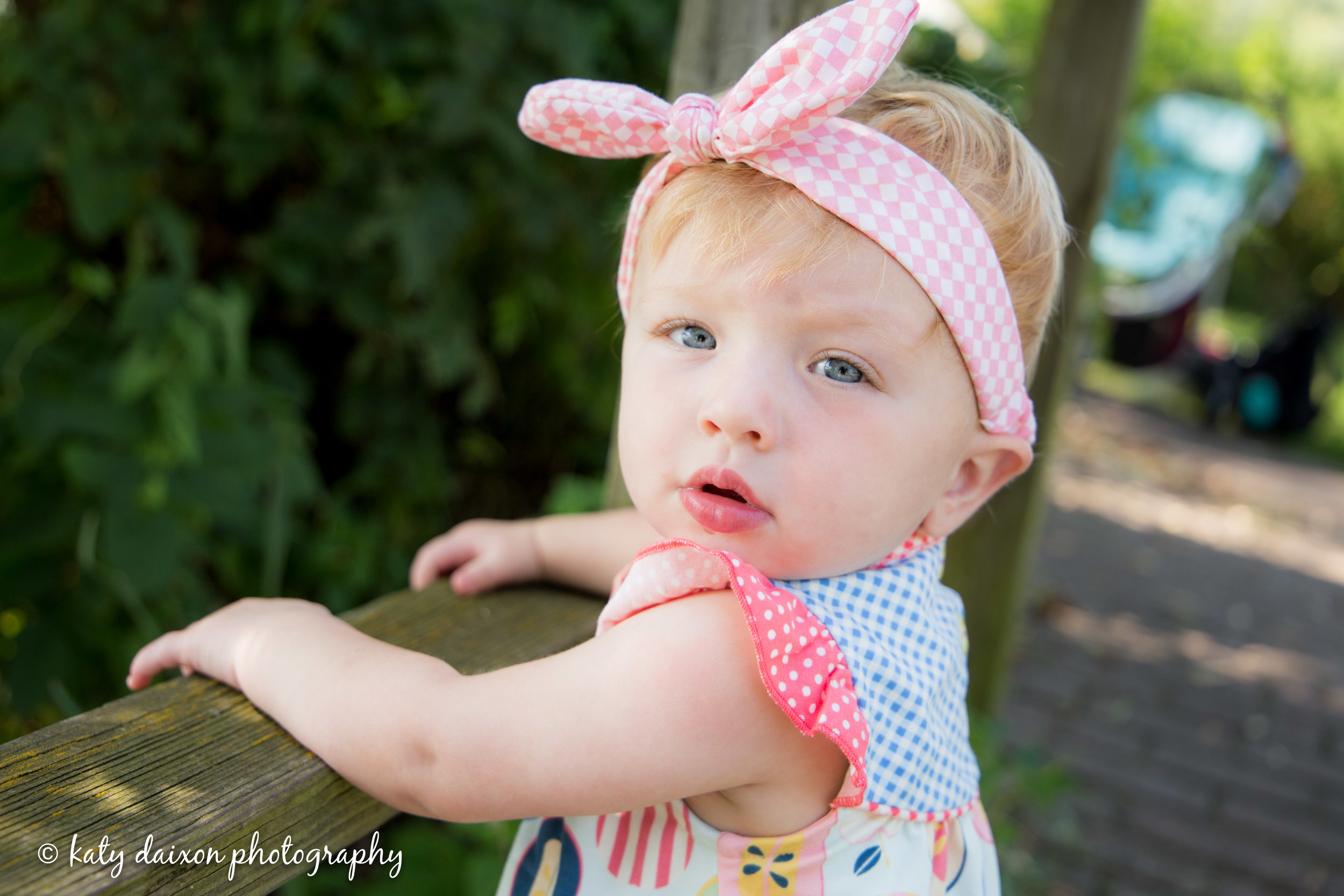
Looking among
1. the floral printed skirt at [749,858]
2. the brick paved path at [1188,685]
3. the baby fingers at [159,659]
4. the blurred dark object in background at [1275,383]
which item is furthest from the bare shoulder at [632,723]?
the blurred dark object in background at [1275,383]

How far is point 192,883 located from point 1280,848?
341 cm

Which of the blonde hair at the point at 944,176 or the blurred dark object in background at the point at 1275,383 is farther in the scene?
the blurred dark object in background at the point at 1275,383

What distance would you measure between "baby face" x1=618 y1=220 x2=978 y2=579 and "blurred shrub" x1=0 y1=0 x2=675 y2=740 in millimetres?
650

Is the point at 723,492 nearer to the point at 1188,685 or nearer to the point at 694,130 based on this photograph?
the point at 694,130

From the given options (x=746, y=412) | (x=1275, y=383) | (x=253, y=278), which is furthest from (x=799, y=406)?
(x=1275, y=383)

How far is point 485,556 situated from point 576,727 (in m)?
0.51

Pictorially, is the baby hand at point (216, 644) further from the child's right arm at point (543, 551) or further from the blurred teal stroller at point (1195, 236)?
the blurred teal stroller at point (1195, 236)

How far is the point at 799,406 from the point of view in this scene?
0.93m

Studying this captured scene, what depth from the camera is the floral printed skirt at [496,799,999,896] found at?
97 centimetres

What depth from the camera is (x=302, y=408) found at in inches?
108

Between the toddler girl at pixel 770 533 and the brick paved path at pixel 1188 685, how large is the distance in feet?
7.76

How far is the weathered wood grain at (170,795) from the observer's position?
29.2 inches

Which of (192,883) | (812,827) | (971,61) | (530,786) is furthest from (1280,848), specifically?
(192,883)

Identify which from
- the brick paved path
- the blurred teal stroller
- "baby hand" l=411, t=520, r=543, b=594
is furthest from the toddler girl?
the brick paved path
